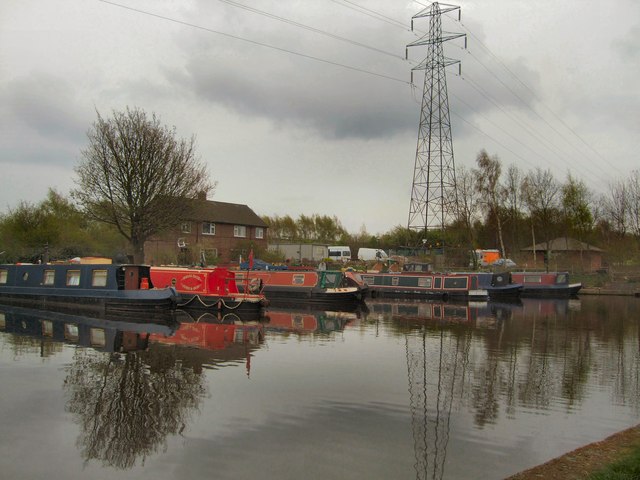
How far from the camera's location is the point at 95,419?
902 centimetres

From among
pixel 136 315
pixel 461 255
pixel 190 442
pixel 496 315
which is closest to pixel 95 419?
pixel 190 442

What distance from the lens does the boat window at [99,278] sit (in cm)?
2583

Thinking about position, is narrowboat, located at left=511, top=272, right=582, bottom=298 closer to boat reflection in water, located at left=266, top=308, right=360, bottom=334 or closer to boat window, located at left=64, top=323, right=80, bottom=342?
boat reflection in water, located at left=266, top=308, right=360, bottom=334

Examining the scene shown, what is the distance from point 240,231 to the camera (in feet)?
179

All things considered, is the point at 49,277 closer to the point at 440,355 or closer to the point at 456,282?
the point at 440,355

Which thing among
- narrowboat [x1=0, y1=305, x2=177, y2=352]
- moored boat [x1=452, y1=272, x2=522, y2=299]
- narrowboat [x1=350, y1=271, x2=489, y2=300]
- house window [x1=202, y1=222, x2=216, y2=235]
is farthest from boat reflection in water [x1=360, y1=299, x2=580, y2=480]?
house window [x1=202, y1=222, x2=216, y2=235]

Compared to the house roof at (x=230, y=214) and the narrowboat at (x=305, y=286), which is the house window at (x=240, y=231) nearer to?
the house roof at (x=230, y=214)

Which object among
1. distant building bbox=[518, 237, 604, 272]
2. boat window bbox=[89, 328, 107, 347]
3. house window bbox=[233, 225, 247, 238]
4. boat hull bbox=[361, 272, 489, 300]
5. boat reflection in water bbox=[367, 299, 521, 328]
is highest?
house window bbox=[233, 225, 247, 238]

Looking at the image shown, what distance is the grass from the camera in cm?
575

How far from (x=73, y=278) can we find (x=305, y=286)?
12.4 metres

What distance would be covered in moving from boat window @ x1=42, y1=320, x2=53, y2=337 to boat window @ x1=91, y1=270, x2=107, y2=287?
4.36 metres

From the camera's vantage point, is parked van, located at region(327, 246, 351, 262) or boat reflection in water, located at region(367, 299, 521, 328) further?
parked van, located at region(327, 246, 351, 262)

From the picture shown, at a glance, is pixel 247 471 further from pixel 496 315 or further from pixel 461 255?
pixel 461 255

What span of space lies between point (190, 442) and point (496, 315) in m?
22.0
